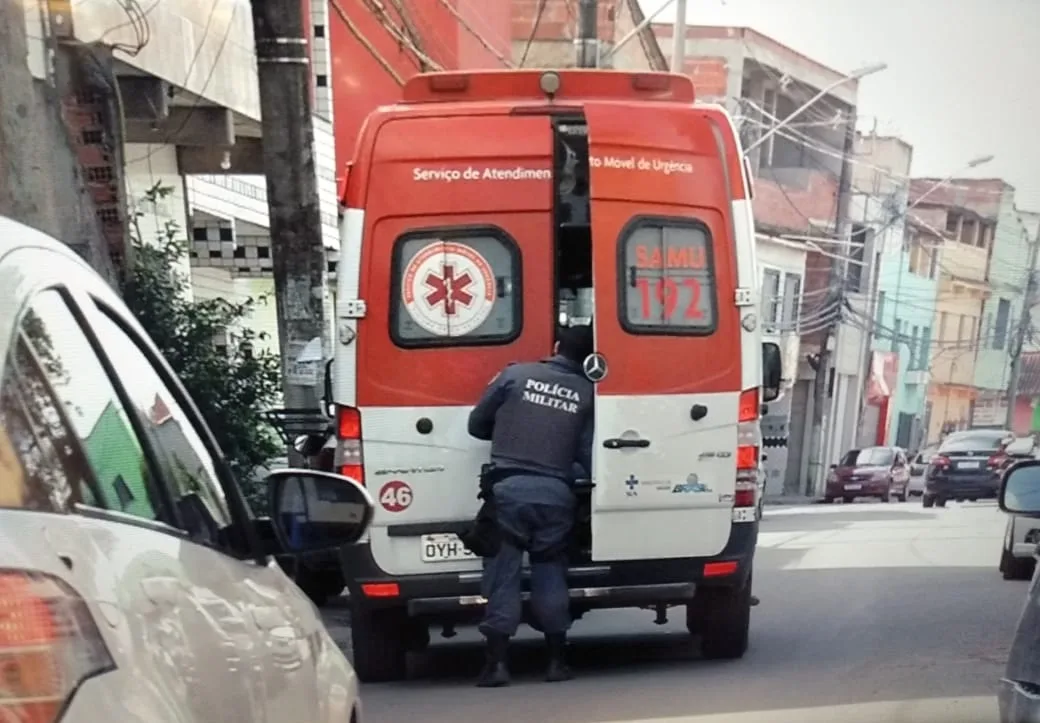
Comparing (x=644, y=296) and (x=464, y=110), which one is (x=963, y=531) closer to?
(x=644, y=296)

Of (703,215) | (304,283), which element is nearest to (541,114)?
(703,215)

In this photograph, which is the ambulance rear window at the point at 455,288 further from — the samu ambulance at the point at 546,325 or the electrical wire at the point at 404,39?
the electrical wire at the point at 404,39

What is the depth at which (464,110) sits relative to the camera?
5.82 meters

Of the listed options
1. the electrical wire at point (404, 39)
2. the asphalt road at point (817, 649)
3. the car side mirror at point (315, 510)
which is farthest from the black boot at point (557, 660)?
the electrical wire at point (404, 39)

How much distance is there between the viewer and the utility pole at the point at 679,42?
8.11 m

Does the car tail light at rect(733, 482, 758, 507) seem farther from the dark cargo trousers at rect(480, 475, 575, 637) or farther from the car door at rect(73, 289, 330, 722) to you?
the car door at rect(73, 289, 330, 722)

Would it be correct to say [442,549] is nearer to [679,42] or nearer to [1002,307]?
[1002,307]

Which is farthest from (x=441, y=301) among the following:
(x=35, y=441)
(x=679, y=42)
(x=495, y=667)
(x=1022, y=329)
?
(x=35, y=441)

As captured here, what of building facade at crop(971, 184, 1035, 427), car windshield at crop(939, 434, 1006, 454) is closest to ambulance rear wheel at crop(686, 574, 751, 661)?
car windshield at crop(939, 434, 1006, 454)

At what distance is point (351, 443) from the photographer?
5699 millimetres

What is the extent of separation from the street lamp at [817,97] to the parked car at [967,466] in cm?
190

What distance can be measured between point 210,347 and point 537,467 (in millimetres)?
2650

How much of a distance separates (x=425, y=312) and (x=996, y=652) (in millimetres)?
3134

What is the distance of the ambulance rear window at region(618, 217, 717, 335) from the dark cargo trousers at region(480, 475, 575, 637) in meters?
0.79
